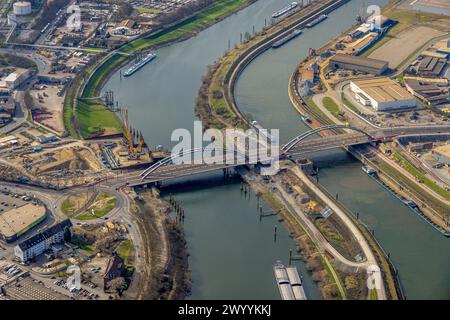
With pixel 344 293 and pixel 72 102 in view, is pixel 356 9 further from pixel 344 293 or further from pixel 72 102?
pixel 344 293

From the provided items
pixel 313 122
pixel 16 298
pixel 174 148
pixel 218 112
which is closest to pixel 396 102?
pixel 313 122

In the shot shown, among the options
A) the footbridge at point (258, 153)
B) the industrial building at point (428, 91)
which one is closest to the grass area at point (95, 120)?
the footbridge at point (258, 153)

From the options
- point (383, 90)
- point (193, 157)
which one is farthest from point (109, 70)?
point (383, 90)

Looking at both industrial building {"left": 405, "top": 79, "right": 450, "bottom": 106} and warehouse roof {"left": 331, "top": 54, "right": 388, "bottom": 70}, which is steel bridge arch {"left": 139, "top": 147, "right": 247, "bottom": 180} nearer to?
industrial building {"left": 405, "top": 79, "right": 450, "bottom": 106}

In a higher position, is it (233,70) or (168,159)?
(233,70)

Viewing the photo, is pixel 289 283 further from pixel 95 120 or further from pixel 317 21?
pixel 317 21

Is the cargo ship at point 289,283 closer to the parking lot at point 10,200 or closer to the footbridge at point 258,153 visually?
the footbridge at point 258,153
